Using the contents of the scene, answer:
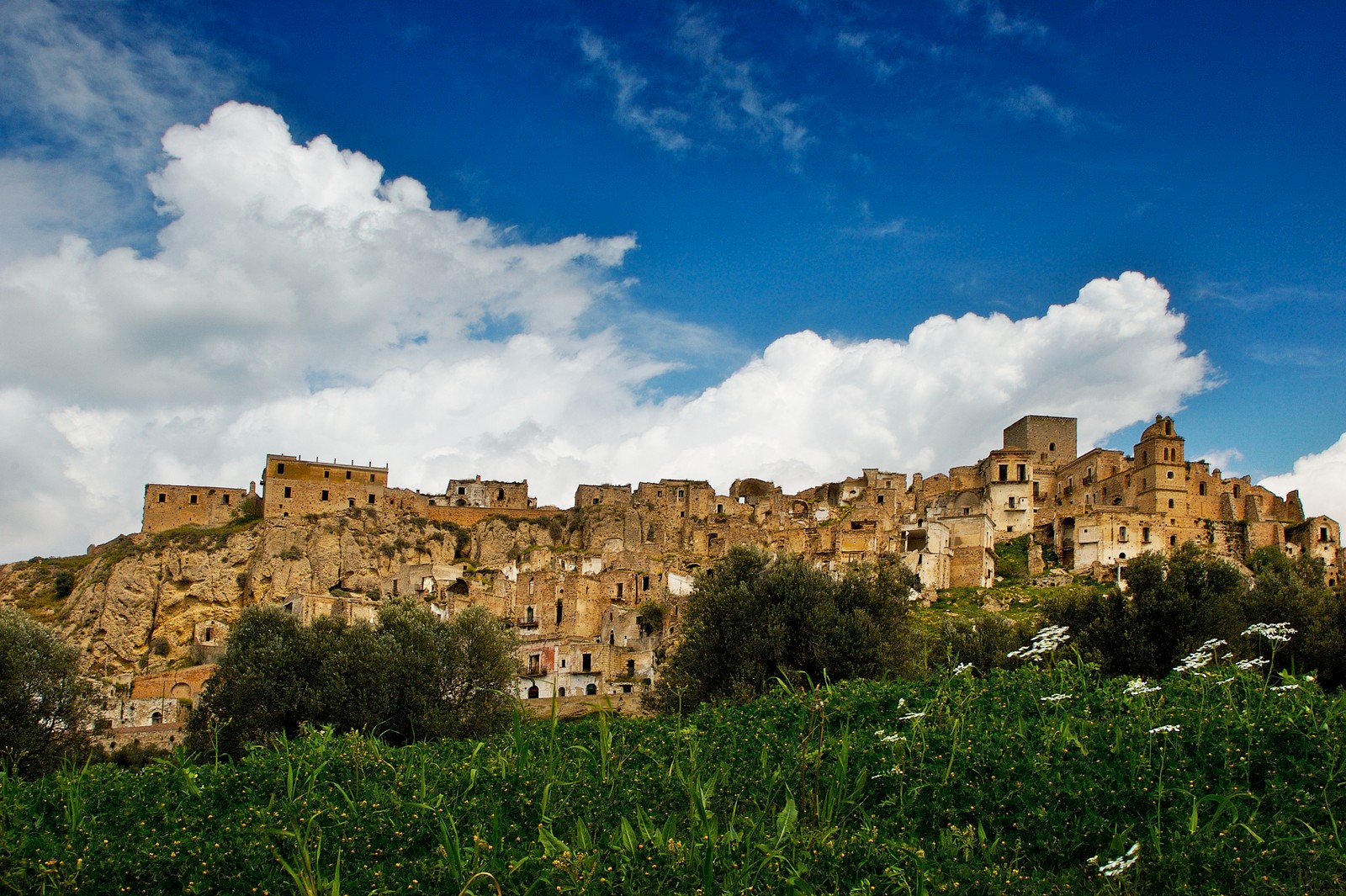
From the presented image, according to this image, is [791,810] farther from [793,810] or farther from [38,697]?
[38,697]

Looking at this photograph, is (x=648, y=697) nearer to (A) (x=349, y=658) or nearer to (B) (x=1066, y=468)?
(A) (x=349, y=658)

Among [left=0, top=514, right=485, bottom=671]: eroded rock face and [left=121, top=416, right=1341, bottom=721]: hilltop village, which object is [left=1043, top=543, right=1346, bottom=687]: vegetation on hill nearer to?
[left=121, top=416, right=1341, bottom=721]: hilltop village

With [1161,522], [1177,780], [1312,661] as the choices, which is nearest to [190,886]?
[1177,780]

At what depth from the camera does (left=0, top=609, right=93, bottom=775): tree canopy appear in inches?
1057

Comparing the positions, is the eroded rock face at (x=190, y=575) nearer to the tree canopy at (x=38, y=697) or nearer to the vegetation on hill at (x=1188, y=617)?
the tree canopy at (x=38, y=697)

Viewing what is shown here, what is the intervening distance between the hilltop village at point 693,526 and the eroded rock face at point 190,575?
3.70ft

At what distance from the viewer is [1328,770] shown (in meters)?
7.89

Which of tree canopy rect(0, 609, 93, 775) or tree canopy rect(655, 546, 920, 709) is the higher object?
tree canopy rect(655, 546, 920, 709)

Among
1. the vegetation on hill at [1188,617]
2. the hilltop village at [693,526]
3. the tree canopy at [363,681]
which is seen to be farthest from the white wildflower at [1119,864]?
the hilltop village at [693,526]

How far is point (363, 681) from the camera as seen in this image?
28125mm

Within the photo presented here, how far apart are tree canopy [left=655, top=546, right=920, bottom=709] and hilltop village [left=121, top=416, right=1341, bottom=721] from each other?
23.6 m

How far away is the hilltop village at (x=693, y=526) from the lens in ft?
198

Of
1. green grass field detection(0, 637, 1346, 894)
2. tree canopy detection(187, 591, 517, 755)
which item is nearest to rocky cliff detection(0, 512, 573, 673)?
tree canopy detection(187, 591, 517, 755)

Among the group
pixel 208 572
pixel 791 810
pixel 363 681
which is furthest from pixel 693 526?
pixel 791 810
